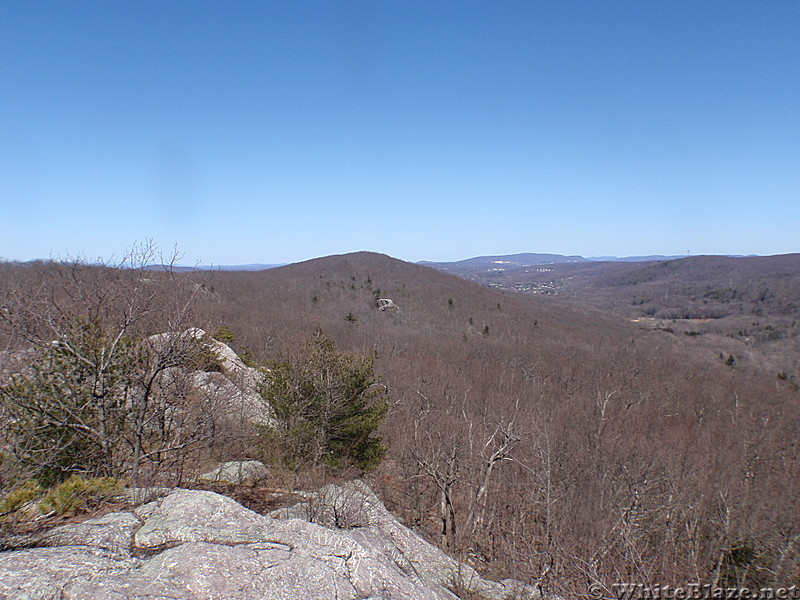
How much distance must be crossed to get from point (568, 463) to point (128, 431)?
17207 millimetres

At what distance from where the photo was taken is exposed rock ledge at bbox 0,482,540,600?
166 inches

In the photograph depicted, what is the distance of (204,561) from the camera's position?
480 centimetres

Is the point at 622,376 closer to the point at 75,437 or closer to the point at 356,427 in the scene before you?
the point at 356,427

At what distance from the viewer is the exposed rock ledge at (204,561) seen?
422cm

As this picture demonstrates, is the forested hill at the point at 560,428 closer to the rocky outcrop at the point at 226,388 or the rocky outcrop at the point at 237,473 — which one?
the rocky outcrop at the point at 226,388

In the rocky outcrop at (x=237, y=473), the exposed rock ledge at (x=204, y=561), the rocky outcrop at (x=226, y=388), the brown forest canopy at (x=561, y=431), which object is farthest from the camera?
the brown forest canopy at (x=561, y=431)

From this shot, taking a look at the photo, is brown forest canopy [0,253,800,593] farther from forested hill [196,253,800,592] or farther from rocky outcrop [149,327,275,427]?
rocky outcrop [149,327,275,427]

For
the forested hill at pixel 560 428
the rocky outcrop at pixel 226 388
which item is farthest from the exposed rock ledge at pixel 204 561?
the forested hill at pixel 560 428

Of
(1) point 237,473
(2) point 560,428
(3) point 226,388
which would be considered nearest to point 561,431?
(2) point 560,428

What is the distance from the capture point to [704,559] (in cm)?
1505

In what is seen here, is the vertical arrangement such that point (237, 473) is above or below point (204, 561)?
below

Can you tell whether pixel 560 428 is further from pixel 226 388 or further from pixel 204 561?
pixel 204 561

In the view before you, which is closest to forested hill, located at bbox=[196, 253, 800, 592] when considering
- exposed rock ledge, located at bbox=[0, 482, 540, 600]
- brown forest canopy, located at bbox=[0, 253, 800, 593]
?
brown forest canopy, located at bbox=[0, 253, 800, 593]

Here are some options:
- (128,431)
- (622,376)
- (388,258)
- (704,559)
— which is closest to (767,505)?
(704,559)
